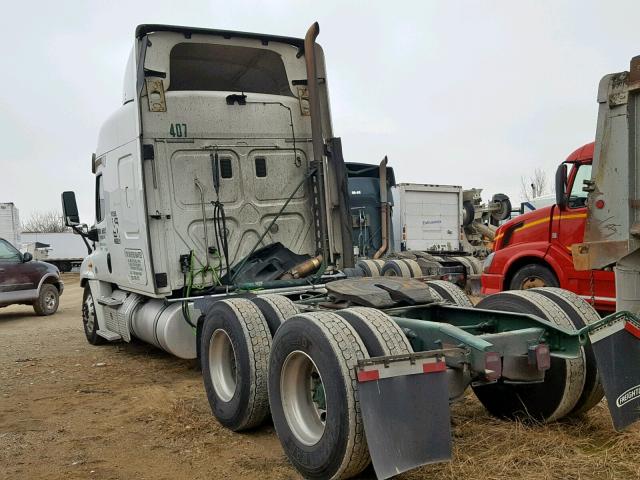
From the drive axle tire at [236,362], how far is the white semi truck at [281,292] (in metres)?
0.01

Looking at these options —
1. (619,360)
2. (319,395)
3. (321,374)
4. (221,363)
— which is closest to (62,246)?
(221,363)

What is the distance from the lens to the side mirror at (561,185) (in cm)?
820

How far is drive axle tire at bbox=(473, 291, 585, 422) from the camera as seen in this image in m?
4.02

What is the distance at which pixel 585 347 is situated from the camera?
13.3 ft

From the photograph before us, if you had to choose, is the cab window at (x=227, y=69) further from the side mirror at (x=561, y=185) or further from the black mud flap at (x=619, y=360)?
the black mud flap at (x=619, y=360)

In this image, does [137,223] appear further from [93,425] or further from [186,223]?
[93,425]

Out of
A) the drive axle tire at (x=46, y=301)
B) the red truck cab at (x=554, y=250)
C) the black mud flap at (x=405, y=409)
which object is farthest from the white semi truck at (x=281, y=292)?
the drive axle tire at (x=46, y=301)

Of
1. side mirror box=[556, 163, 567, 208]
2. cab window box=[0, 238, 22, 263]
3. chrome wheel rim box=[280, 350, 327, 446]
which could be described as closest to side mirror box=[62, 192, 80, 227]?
cab window box=[0, 238, 22, 263]

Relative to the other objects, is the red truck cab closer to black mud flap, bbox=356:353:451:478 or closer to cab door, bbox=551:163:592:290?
cab door, bbox=551:163:592:290

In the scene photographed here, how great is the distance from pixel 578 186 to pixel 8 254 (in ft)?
38.2

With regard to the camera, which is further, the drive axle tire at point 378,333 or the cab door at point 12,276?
the cab door at point 12,276

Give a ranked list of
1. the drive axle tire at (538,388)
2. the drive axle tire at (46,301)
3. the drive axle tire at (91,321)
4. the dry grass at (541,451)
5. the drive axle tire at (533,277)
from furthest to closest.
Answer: the drive axle tire at (46,301)
the drive axle tire at (91,321)
the drive axle tire at (533,277)
the drive axle tire at (538,388)
the dry grass at (541,451)

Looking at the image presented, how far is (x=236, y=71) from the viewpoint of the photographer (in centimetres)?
781

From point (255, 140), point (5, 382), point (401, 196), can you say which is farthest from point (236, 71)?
point (401, 196)
